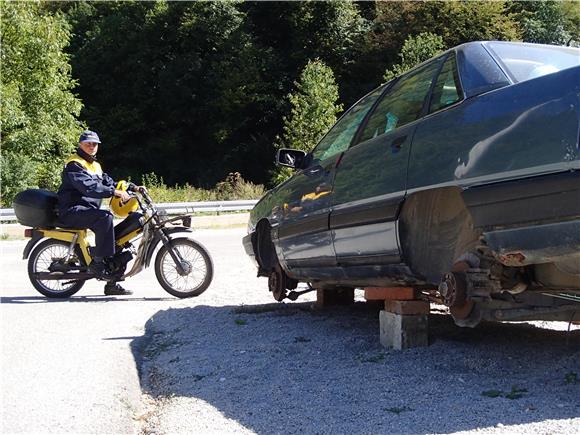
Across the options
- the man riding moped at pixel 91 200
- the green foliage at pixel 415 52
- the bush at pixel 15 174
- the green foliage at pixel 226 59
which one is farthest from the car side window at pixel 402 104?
the green foliage at pixel 226 59

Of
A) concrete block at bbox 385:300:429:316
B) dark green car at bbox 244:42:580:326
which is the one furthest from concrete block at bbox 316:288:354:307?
concrete block at bbox 385:300:429:316

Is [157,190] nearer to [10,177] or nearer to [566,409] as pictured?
[10,177]

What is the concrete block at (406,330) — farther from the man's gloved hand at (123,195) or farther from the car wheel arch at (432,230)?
the man's gloved hand at (123,195)

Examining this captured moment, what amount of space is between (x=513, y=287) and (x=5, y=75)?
109ft

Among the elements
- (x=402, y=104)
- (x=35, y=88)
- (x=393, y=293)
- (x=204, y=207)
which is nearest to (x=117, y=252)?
(x=393, y=293)

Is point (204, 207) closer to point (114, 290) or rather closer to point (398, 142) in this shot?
point (114, 290)

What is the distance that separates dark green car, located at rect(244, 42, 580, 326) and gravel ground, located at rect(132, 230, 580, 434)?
433mm

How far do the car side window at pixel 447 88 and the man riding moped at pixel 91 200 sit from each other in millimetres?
4994

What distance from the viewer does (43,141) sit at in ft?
110

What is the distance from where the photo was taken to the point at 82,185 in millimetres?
8219

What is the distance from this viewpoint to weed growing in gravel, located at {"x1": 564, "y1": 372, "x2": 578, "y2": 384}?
3911 millimetres

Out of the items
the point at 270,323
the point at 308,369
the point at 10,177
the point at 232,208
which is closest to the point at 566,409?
the point at 308,369

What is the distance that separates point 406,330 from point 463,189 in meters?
1.47

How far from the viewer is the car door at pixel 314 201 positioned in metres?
5.11
